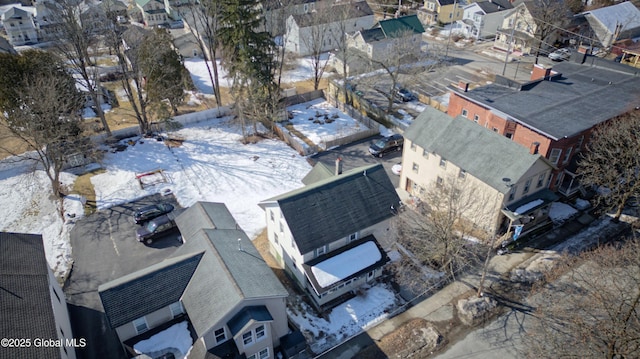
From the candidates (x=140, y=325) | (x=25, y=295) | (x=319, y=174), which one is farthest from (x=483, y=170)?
(x=25, y=295)

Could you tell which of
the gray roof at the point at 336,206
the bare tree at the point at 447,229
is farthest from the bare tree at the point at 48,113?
the bare tree at the point at 447,229

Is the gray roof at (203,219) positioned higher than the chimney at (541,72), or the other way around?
the chimney at (541,72)

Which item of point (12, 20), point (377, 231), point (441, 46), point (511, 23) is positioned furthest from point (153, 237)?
point (12, 20)

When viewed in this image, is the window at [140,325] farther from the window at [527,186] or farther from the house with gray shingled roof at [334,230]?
the window at [527,186]

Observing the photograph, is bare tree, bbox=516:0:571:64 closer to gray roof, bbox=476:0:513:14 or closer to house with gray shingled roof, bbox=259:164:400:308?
gray roof, bbox=476:0:513:14

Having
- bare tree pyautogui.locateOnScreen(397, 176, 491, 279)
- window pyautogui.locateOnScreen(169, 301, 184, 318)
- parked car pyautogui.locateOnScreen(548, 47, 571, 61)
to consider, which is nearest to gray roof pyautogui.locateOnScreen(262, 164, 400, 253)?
bare tree pyautogui.locateOnScreen(397, 176, 491, 279)

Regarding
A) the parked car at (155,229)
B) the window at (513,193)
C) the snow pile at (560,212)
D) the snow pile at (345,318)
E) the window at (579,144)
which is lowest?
the snow pile at (345,318)

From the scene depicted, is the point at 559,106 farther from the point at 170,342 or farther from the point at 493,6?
the point at 493,6
